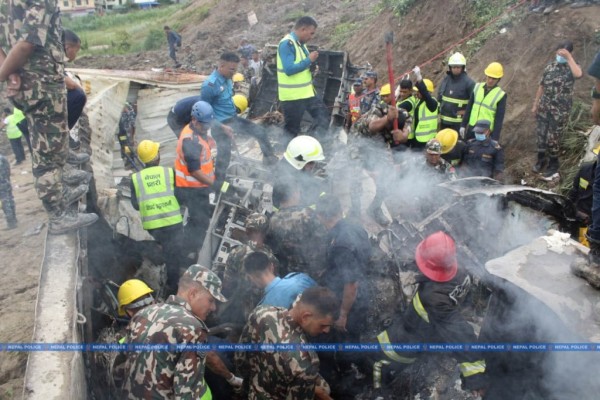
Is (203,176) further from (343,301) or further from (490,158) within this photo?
(490,158)

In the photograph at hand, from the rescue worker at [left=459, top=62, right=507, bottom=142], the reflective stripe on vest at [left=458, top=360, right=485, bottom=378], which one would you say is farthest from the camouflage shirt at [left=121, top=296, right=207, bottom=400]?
the rescue worker at [left=459, top=62, right=507, bottom=142]

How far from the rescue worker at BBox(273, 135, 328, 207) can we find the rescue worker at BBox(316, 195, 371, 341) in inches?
18.0

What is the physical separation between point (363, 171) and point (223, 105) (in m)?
2.24

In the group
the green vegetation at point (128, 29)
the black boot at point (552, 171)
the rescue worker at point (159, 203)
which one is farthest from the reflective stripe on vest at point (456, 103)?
the green vegetation at point (128, 29)

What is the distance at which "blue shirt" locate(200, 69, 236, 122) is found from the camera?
249 inches

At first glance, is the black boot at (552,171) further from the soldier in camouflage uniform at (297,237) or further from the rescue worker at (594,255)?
the soldier in camouflage uniform at (297,237)

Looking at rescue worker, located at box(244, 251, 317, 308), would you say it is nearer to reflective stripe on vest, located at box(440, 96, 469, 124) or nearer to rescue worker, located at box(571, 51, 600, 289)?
rescue worker, located at box(571, 51, 600, 289)

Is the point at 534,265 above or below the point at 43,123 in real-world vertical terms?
below

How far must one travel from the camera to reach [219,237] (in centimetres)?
550

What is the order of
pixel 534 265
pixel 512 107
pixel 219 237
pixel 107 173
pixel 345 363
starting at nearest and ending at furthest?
pixel 534 265
pixel 345 363
pixel 219 237
pixel 107 173
pixel 512 107

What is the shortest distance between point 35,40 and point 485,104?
5.53 meters

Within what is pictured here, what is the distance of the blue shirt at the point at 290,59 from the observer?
6.00 meters

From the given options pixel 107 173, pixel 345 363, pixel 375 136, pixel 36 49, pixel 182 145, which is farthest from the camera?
pixel 107 173

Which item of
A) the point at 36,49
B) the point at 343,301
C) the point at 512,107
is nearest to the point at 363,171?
the point at 343,301
